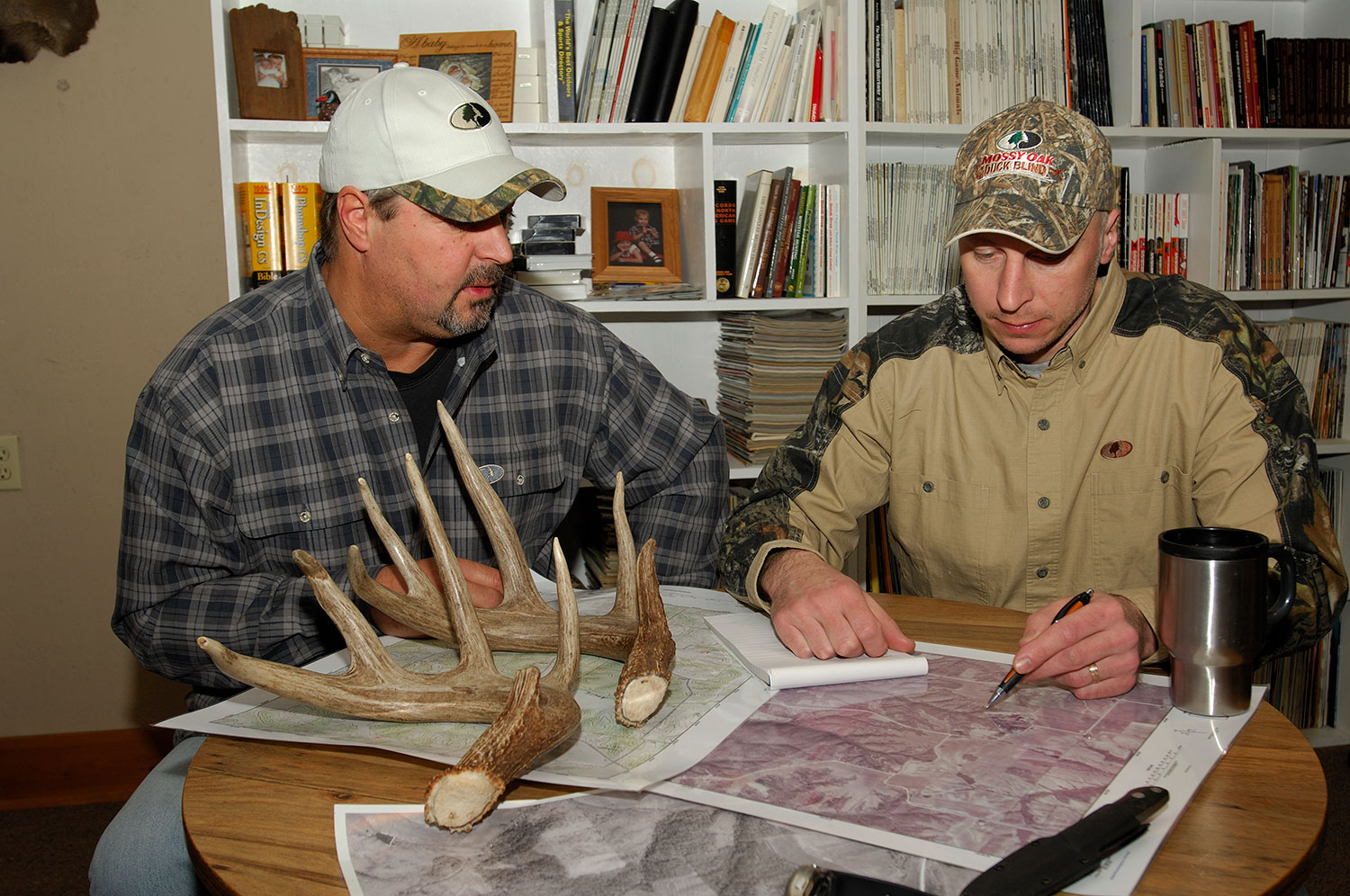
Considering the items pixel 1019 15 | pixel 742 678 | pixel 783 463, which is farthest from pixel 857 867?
pixel 1019 15

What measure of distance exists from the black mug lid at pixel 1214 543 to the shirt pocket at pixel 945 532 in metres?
0.49

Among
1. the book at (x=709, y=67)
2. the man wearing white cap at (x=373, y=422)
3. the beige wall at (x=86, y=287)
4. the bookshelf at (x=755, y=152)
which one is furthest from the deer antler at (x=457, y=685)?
the beige wall at (x=86, y=287)

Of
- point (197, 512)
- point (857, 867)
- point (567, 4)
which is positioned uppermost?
point (567, 4)

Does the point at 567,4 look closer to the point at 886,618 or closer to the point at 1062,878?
the point at 886,618

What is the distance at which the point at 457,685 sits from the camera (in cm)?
103

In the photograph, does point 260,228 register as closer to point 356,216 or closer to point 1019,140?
point 356,216

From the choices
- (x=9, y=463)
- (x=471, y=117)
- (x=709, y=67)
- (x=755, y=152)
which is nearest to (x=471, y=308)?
(x=471, y=117)

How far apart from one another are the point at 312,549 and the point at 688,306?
119cm

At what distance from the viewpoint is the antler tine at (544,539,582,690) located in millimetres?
1049

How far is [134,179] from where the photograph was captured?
247 cm

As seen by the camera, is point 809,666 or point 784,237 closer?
point 809,666

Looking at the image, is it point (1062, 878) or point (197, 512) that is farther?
point (197, 512)

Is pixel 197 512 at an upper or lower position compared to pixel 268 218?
lower

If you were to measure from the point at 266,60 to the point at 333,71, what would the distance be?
0.48 ft
